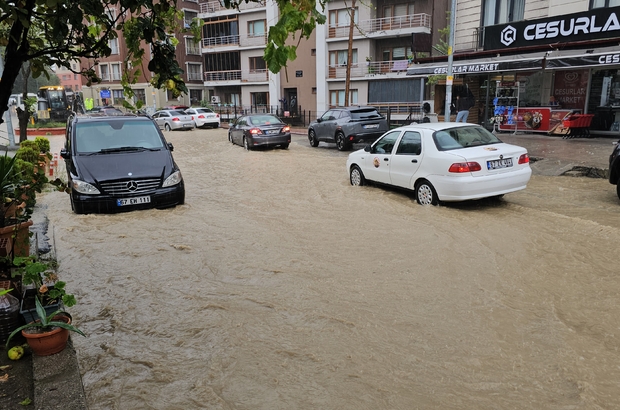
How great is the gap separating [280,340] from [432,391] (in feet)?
5.10

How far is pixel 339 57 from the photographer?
37.7m

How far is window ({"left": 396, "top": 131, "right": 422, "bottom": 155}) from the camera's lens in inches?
383

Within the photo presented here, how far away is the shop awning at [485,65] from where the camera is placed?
18.0m

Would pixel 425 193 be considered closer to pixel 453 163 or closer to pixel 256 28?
pixel 453 163

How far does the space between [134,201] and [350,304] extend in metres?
5.00

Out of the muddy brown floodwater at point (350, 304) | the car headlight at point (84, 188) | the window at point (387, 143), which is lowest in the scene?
the muddy brown floodwater at point (350, 304)

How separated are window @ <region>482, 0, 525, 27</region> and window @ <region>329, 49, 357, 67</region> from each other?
50.4 feet

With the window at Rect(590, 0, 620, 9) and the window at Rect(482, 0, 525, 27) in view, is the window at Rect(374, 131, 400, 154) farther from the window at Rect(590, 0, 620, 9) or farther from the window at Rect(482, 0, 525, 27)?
the window at Rect(482, 0, 525, 27)

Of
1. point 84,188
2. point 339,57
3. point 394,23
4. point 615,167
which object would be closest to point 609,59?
point 615,167

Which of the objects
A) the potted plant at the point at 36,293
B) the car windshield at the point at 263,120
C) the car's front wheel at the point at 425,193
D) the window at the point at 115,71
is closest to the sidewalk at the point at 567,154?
the car's front wheel at the point at 425,193

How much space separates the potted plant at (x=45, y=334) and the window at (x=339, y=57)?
3522 centimetres

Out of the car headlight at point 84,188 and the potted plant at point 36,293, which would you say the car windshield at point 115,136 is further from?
the potted plant at point 36,293

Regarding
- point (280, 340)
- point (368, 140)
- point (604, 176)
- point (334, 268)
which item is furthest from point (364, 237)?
point (368, 140)

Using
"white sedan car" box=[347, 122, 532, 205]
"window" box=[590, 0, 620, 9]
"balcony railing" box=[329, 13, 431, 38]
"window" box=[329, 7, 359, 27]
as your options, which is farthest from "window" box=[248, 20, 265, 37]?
"white sedan car" box=[347, 122, 532, 205]
